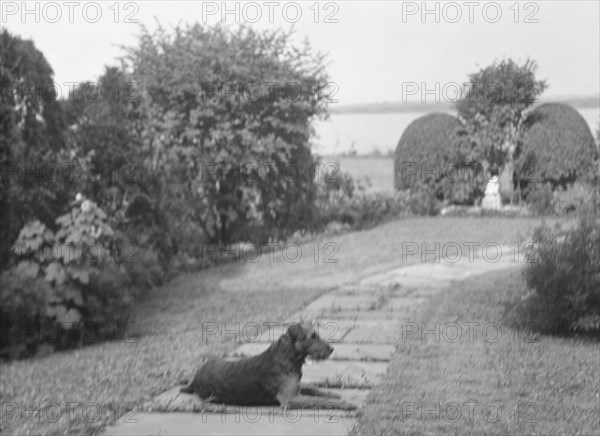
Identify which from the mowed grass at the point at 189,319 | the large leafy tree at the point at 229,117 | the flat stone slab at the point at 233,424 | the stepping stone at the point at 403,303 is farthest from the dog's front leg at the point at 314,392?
the large leafy tree at the point at 229,117

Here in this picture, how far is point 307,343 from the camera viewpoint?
5.48m

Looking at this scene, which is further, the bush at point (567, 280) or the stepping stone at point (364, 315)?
the stepping stone at point (364, 315)

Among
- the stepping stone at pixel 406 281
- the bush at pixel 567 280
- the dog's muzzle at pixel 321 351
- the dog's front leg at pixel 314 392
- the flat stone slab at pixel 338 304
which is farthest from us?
the stepping stone at pixel 406 281

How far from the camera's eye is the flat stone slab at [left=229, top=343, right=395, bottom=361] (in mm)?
6797

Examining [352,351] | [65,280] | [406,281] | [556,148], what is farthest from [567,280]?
[556,148]

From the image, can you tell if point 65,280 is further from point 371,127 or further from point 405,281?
point 371,127

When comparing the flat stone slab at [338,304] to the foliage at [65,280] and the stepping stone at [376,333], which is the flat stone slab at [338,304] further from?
the foliage at [65,280]

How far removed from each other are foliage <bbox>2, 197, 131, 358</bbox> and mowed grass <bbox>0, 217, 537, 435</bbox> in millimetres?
333

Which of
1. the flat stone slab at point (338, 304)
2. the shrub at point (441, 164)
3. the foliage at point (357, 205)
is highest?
the shrub at point (441, 164)

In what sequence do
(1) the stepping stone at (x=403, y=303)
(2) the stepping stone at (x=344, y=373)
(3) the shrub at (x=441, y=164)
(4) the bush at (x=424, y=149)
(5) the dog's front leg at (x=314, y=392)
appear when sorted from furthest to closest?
(4) the bush at (x=424, y=149), (3) the shrub at (x=441, y=164), (1) the stepping stone at (x=403, y=303), (2) the stepping stone at (x=344, y=373), (5) the dog's front leg at (x=314, y=392)

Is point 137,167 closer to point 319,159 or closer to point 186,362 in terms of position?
point 186,362

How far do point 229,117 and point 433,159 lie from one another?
6.98 m

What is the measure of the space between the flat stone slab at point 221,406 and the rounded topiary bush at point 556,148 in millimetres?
14130

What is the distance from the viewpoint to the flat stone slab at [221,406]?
17.9ft
